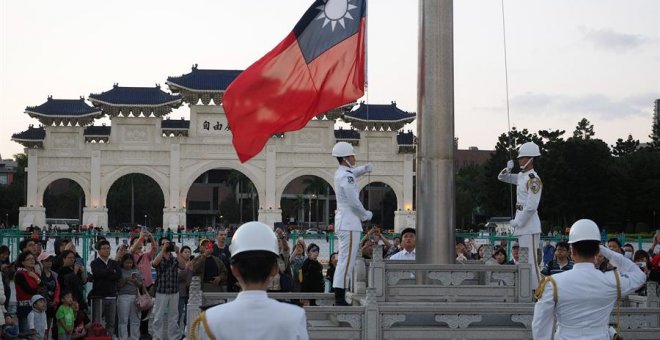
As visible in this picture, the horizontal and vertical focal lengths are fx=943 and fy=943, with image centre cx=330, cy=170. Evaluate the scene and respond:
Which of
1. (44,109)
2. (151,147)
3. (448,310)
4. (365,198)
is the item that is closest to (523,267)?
(448,310)

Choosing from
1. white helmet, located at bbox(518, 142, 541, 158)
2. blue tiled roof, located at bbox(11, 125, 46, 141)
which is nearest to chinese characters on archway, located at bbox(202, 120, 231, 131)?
blue tiled roof, located at bbox(11, 125, 46, 141)

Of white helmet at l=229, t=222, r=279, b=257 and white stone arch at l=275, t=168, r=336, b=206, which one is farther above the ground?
white stone arch at l=275, t=168, r=336, b=206

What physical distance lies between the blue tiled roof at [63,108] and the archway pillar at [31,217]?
5.73m

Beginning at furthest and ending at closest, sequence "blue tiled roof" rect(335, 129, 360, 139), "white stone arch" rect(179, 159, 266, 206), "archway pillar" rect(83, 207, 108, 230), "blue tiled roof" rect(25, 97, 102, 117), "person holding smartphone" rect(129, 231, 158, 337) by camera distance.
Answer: "blue tiled roof" rect(335, 129, 360, 139), "blue tiled roof" rect(25, 97, 102, 117), "white stone arch" rect(179, 159, 266, 206), "archway pillar" rect(83, 207, 108, 230), "person holding smartphone" rect(129, 231, 158, 337)

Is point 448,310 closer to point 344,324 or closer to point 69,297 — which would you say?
point 344,324

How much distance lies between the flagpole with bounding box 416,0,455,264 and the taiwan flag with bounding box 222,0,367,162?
5.59ft

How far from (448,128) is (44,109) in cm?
5113

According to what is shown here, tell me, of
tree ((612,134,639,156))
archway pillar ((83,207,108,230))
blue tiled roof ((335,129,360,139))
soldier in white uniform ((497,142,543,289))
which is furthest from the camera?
tree ((612,134,639,156))

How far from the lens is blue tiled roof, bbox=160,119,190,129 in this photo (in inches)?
2174

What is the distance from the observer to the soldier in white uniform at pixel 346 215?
9.12 meters

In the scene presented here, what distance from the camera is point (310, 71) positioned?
430 inches

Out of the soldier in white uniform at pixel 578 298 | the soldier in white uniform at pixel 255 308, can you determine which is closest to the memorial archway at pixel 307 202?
the soldier in white uniform at pixel 578 298

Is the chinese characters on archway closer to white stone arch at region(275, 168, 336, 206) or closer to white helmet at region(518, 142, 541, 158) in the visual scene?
white stone arch at region(275, 168, 336, 206)

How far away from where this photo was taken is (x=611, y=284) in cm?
496
